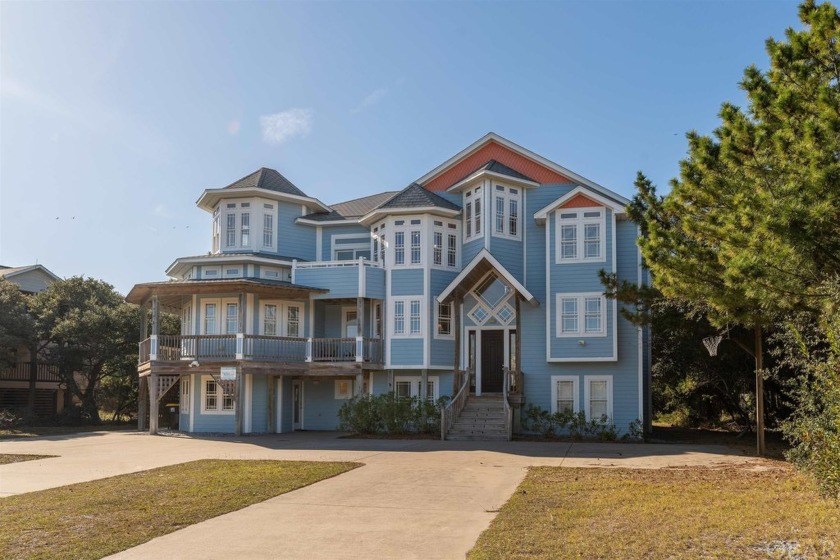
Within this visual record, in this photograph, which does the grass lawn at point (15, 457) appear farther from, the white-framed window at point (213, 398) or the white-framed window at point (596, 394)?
Result: the white-framed window at point (596, 394)

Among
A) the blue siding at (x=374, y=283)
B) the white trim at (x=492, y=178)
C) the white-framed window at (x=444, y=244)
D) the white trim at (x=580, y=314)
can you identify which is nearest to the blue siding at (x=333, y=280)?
the blue siding at (x=374, y=283)

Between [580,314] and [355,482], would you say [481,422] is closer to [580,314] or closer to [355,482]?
[580,314]

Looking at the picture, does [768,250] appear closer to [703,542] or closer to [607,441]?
[703,542]

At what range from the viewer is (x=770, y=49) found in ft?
44.3

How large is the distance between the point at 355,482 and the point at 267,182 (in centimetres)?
1810

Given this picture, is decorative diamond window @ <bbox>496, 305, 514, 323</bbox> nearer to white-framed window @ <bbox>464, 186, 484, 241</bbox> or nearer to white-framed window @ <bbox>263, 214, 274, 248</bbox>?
white-framed window @ <bbox>464, 186, 484, 241</bbox>

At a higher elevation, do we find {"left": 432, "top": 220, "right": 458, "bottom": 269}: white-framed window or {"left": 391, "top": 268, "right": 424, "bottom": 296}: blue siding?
{"left": 432, "top": 220, "right": 458, "bottom": 269}: white-framed window

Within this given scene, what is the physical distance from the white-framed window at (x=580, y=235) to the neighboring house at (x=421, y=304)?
0.05 m

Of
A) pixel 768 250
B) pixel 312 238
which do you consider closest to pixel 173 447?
pixel 312 238

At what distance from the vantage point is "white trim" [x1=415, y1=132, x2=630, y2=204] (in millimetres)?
27484

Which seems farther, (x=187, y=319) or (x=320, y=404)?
(x=187, y=319)

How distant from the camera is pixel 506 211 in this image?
88.9 ft

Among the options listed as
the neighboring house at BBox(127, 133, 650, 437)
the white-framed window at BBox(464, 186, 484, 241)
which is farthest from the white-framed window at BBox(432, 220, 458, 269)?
the white-framed window at BBox(464, 186, 484, 241)

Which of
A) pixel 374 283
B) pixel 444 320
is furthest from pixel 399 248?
pixel 444 320
